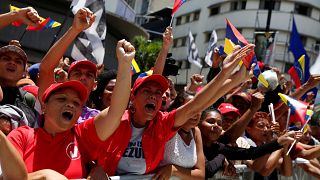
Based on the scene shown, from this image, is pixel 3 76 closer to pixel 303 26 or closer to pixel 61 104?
pixel 61 104

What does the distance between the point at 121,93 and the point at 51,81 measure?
0.93m

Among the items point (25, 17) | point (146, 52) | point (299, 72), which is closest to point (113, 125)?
point (25, 17)

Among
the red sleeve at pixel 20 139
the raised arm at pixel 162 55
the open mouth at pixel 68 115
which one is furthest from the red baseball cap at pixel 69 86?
the raised arm at pixel 162 55

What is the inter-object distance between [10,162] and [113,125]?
2.16ft

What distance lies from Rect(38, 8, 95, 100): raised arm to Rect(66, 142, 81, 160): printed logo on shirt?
2.58 feet

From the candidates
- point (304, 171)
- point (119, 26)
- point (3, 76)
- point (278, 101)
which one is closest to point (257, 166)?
point (304, 171)

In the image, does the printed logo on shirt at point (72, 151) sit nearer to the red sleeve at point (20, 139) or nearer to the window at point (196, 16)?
the red sleeve at point (20, 139)

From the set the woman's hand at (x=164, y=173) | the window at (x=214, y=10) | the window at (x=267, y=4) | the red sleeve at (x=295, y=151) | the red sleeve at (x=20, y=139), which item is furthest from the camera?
the window at (x=214, y=10)

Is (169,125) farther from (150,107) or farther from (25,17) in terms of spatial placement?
(25,17)

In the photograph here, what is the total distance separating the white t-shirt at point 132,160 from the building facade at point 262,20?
33.0 metres

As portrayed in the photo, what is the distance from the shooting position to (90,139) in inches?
113

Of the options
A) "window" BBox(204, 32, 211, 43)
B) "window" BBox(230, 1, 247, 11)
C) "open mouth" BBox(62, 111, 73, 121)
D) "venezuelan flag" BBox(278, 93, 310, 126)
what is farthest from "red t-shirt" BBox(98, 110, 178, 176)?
"window" BBox(204, 32, 211, 43)

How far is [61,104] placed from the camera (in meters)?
2.83

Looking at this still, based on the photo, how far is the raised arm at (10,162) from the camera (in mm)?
2375
